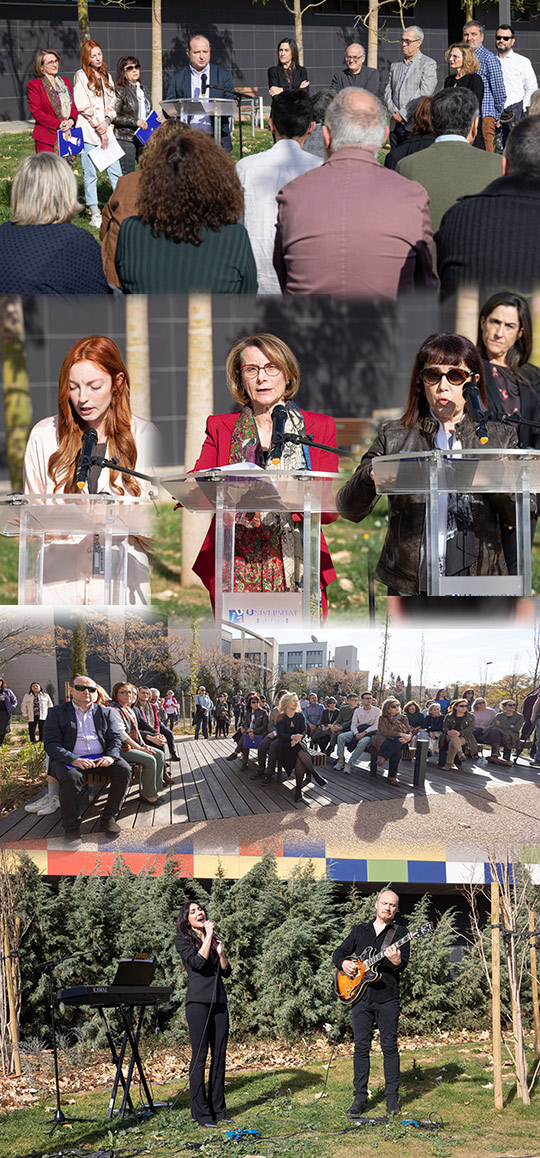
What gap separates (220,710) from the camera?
244 inches

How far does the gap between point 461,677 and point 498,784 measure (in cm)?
57

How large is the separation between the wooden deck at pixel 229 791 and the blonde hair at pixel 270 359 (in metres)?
1.86

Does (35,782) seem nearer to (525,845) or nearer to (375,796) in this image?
(375,796)

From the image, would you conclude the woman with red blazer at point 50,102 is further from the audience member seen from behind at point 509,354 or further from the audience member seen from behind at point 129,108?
the audience member seen from behind at point 509,354

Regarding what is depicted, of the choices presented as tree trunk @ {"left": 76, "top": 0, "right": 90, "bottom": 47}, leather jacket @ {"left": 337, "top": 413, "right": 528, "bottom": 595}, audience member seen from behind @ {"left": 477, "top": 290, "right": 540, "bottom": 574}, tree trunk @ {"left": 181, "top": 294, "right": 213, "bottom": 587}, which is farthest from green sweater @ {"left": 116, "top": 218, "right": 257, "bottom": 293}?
tree trunk @ {"left": 76, "top": 0, "right": 90, "bottom": 47}

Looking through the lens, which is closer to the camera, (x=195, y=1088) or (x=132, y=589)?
(x=132, y=589)

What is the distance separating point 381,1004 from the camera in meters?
5.88

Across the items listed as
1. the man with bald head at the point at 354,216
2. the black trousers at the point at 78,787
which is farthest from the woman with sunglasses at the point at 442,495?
the black trousers at the point at 78,787

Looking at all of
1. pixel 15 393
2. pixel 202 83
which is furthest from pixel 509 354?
pixel 202 83

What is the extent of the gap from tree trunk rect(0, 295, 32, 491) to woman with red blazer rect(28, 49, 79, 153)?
181cm

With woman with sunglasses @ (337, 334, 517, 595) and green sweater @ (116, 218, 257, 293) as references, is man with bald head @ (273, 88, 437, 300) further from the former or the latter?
woman with sunglasses @ (337, 334, 517, 595)

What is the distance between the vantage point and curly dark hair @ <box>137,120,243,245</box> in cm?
523

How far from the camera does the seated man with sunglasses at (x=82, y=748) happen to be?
20.6 feet

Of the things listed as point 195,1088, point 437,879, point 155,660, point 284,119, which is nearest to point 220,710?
point 155,660
